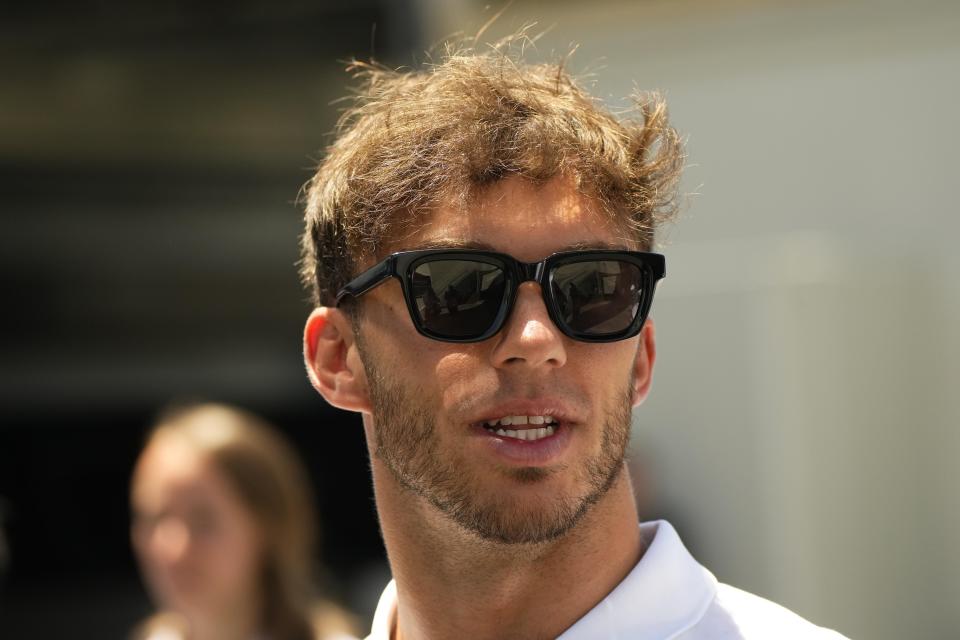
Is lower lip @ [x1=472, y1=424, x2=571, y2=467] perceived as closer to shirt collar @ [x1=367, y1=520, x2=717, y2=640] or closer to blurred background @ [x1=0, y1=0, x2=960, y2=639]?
shirt collar @ [x1=367, y1=520, x2=717, y2=640]

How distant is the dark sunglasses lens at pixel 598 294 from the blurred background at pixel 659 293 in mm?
607

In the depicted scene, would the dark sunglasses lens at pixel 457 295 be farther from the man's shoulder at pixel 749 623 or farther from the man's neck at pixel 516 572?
the man's shoulder at pixel 749 623

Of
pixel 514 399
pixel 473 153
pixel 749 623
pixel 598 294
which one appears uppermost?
pixel 473 153

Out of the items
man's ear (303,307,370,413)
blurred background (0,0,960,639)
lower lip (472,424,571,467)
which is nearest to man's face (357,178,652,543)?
lower lip (472,424,571,467)

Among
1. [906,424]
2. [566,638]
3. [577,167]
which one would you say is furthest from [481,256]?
[906,424]

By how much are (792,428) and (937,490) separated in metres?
1.07

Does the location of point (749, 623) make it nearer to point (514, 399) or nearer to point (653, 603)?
point (653, 603)

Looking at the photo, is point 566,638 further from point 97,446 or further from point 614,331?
point 97,446

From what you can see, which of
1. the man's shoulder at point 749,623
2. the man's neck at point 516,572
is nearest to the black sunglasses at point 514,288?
the man's neck at point 516,572

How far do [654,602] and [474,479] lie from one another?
0.33m

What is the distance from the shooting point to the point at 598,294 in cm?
204

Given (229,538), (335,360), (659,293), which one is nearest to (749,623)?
(335,360)

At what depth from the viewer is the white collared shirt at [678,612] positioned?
196 centimetres

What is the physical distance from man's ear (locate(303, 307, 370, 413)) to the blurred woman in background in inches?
72.3
